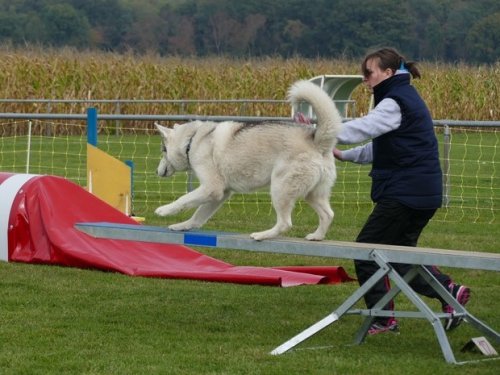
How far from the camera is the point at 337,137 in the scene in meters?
7.41

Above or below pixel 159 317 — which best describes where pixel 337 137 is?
above

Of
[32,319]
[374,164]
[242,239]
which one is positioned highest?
[374,164]

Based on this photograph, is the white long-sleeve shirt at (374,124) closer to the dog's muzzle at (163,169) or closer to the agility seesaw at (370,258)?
the agility seesaw at (370,258)

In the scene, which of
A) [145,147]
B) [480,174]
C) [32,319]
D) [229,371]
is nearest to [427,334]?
[229,371]

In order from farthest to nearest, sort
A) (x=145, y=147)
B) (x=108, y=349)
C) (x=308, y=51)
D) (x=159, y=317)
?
(x=308, y=51), (x=145, y=147), (x=159, y=317), (x=108, y=349)

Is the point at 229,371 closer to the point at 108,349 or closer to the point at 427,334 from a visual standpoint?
the point at 108,349

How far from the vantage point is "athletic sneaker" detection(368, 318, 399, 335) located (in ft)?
25.7

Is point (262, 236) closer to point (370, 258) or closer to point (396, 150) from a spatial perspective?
point (370, 258)

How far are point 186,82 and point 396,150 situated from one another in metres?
28.8

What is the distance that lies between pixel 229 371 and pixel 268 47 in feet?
230

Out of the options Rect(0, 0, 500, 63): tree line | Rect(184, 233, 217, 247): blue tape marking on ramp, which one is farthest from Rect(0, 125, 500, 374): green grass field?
Rect(0, 0, 500, 63): tree line

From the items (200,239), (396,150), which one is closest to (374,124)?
(396,150)

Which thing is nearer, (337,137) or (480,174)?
(337,137)

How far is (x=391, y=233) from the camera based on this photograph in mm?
7648
